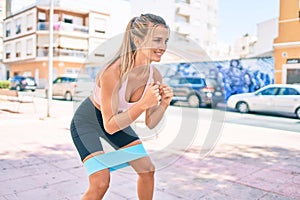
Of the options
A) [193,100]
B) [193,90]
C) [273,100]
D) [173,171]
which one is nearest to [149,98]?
[173,171]

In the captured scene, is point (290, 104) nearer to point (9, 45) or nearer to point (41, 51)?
point (41, 51)

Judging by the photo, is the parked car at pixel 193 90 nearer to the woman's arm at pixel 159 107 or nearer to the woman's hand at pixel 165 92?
the woman's arm at pixel 159 107

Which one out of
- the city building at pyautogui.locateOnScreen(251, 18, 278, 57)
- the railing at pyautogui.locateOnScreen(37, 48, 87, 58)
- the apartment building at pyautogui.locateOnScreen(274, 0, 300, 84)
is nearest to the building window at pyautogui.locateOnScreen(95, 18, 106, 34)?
the railing at pyautogui.locateOnScreen(37, 48, 87, 58)

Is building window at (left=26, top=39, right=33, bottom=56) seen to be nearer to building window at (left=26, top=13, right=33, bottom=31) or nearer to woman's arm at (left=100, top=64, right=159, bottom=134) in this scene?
building window at (left=26, top=13, right=33, bottom=31)

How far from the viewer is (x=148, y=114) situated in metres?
1.91

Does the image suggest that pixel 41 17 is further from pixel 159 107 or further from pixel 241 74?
pixel 159 107

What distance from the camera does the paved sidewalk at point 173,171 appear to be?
305 centimetres

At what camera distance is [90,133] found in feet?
6.14

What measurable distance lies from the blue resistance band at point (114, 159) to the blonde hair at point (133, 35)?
0.50m

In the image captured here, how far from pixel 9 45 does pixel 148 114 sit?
35.1 metres

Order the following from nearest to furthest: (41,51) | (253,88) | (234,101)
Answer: (234,101)
(253,88)
(41,51)

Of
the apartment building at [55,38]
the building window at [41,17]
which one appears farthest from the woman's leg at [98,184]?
the building window at [41,17]

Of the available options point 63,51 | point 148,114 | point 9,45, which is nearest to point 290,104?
point 148,114

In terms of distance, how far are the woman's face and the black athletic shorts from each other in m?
0.50
